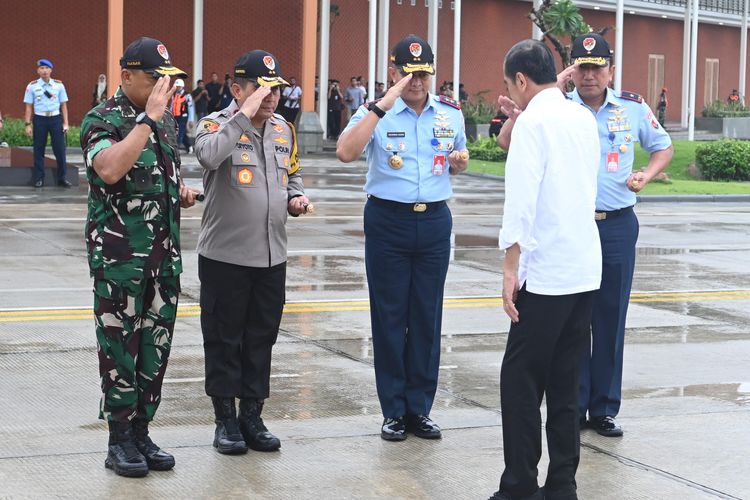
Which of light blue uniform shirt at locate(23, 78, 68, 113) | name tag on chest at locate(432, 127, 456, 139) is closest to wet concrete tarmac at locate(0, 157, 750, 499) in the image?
name tag on chest at locate(432, 127, 456, 139)

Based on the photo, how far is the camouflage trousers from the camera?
5742mm

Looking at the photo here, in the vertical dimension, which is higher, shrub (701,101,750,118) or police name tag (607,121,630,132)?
shrub (701,101,750,118)

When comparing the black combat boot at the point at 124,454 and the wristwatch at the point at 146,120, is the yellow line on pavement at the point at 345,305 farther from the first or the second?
the wristwatch at the point at 146,120

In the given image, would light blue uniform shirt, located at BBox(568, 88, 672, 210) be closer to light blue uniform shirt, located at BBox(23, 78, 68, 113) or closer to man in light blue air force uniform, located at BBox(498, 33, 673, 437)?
man in light blue air force uniform, located at BBox(498, 33, 673, 437)

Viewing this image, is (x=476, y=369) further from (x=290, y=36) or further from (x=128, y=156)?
(x=290, y=36)

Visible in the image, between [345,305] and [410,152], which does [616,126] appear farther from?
[345,305]

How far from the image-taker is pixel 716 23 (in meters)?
54.4

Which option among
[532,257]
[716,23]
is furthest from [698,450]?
[716,23]

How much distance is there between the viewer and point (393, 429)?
6578mm

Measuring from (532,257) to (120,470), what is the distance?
2091 millimetres

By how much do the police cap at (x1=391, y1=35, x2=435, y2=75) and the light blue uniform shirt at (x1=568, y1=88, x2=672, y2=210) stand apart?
3.19 ft

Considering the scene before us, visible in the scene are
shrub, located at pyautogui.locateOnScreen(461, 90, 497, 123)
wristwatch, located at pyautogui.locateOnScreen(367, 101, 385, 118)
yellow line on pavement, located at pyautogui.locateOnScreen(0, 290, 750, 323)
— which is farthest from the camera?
shrub, located at pyautogui.locateOnScreen(461, 90, 497, 123)

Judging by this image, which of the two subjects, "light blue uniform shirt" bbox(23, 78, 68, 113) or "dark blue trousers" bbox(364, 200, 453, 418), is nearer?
"dark blue trousers" bbox(364, 200, 453, 418)

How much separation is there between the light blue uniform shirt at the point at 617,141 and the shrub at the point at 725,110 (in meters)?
43.0
